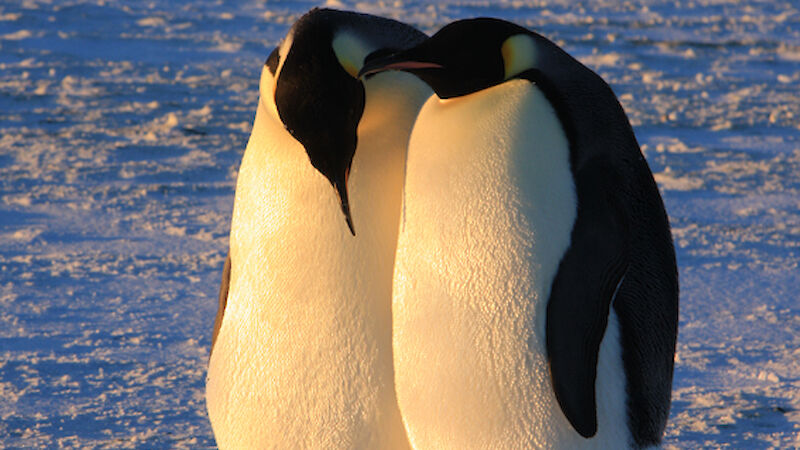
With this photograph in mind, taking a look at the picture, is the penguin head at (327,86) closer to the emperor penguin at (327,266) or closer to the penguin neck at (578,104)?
the emperor penguin at (327,266)

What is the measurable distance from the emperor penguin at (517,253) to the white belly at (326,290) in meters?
0.07

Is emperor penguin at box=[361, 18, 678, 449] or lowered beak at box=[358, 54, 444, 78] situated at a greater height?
lowered beak at box=[358, 54, 444, 78]

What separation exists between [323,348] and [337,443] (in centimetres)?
Answer: 17

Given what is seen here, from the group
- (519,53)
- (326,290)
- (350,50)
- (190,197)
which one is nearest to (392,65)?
(350,50)

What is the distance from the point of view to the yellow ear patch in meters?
1.87

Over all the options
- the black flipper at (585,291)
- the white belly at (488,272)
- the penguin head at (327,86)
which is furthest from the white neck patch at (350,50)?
the black flipper at (585,291)

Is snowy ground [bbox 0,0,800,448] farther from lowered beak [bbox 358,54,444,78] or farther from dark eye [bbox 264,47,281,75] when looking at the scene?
lowered beak [bbox 358,54,444,78]

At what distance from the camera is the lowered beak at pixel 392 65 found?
1.81m

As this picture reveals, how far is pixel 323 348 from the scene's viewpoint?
2.03 meters

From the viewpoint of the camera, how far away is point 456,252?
6.19 feet

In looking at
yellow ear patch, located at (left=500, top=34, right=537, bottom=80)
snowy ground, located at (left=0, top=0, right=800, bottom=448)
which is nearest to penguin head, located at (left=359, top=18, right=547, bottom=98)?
yellow ear patch, located at (left=500, top=34, right=537, bottom=80)

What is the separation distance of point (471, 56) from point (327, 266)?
45 cm

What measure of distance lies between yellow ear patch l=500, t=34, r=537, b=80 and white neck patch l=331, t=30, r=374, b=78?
8.9 inches

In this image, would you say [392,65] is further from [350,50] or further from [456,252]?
[456,252]
